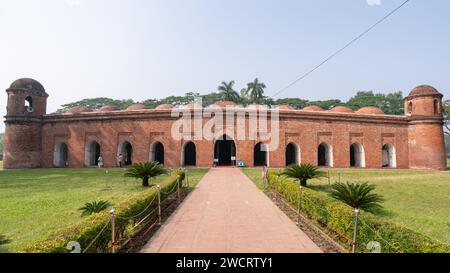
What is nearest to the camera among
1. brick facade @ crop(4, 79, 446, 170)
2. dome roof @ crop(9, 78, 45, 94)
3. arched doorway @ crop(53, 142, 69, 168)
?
brick facade @ crop(4, 79, 446, 170)

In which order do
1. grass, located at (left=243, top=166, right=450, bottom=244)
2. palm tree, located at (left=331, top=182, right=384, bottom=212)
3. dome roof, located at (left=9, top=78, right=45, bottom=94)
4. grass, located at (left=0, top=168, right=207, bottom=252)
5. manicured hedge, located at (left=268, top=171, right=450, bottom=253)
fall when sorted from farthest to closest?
dome roof, located at (left=9, top=78, right=45, bottom=94) → palm tree, located at (left=331, top=182, right=384, bottom=212) → grass, located at (left=243, top=166, right=450, bottom=244) → grass, located at (left=0, top=168, right=207, bottom=252) → manicured hedge, located at (left=268, top=171, right=450, bottom=253)

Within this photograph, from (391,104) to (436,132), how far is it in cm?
3771

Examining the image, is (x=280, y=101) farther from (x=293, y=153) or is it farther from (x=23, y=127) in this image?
(x=23, y=127)

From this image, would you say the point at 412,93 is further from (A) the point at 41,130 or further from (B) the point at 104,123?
(A) the point at 41,130

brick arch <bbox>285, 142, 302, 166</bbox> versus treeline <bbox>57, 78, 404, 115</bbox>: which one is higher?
treeline <bbox>57, 78, 404, 115</bbox>

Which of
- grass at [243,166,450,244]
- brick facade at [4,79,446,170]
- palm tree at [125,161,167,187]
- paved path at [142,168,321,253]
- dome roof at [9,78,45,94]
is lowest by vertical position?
grass at [243,166,450,244]

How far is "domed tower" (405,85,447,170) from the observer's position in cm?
2500

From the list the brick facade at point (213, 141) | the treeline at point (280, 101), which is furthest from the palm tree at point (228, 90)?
the brick facade at point (213, 141)

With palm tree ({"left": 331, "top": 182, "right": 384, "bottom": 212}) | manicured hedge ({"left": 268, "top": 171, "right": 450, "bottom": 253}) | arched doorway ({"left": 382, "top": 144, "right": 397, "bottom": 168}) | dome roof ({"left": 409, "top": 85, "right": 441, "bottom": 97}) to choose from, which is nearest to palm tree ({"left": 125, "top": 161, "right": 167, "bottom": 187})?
manicured hedge ({"left": 268, "top": 171, "right": 450, "bottom": 253})

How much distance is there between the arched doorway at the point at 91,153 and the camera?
25.8 meters

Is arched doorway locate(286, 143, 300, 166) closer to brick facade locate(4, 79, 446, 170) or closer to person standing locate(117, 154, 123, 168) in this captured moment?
brick facade locate(4, 79, 446, 170)

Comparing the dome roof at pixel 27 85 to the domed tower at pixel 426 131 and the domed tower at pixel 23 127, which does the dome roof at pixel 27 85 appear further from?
the domed tower at pixel 426 131

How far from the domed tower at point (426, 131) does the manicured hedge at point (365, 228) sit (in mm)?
23637
